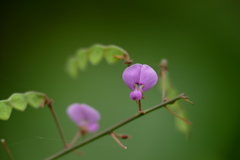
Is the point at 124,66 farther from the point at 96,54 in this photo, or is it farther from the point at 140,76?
the point at 140,76

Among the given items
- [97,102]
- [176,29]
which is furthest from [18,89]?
[176,29]

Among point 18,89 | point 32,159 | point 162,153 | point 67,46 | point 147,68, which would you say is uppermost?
point 147,68

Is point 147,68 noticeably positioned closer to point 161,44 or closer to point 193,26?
point 161,44

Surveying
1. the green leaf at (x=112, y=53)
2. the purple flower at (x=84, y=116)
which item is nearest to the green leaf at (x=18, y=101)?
the purple flower at (x=84, y=116)

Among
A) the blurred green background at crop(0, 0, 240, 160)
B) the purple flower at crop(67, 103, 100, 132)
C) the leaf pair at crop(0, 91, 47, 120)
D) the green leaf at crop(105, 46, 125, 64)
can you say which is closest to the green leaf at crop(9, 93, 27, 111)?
the leaf pair at crop(0, 91, 47, 120)

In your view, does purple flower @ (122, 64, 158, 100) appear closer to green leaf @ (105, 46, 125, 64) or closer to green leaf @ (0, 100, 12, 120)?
green leaf @ (105, 46, 125, 64)
